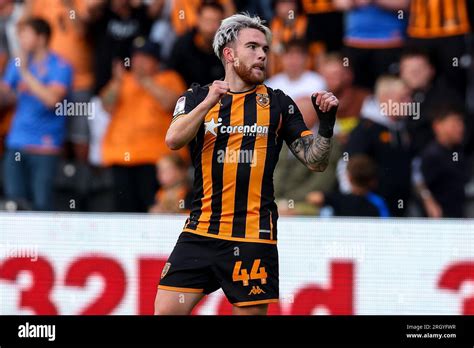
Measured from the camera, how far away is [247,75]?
20.3ft

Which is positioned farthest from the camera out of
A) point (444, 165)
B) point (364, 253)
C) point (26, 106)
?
point (26, 106)

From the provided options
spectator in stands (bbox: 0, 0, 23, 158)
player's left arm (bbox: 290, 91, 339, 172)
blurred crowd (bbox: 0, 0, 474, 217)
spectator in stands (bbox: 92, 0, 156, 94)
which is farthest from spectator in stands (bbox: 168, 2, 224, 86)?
player's left arm (bbox: 290, 91, 339, 172)

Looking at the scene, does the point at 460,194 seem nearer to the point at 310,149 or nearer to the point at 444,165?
the point at 444,165

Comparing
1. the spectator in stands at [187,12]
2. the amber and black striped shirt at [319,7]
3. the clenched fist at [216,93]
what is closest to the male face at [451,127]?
the amber and black striped shirt at [319,7]

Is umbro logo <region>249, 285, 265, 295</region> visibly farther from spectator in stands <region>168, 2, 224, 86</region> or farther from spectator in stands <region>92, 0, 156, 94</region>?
spectator in stands <region>92, 0, 156, 94</region>

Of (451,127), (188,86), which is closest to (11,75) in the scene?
(188,86)

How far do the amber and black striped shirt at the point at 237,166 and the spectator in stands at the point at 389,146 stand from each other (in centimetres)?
290

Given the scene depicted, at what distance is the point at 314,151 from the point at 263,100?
44 centimetres

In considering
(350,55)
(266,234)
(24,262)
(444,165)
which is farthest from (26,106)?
(266,234)

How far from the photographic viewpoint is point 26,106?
392 inches

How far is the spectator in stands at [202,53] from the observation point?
9.80 meters
